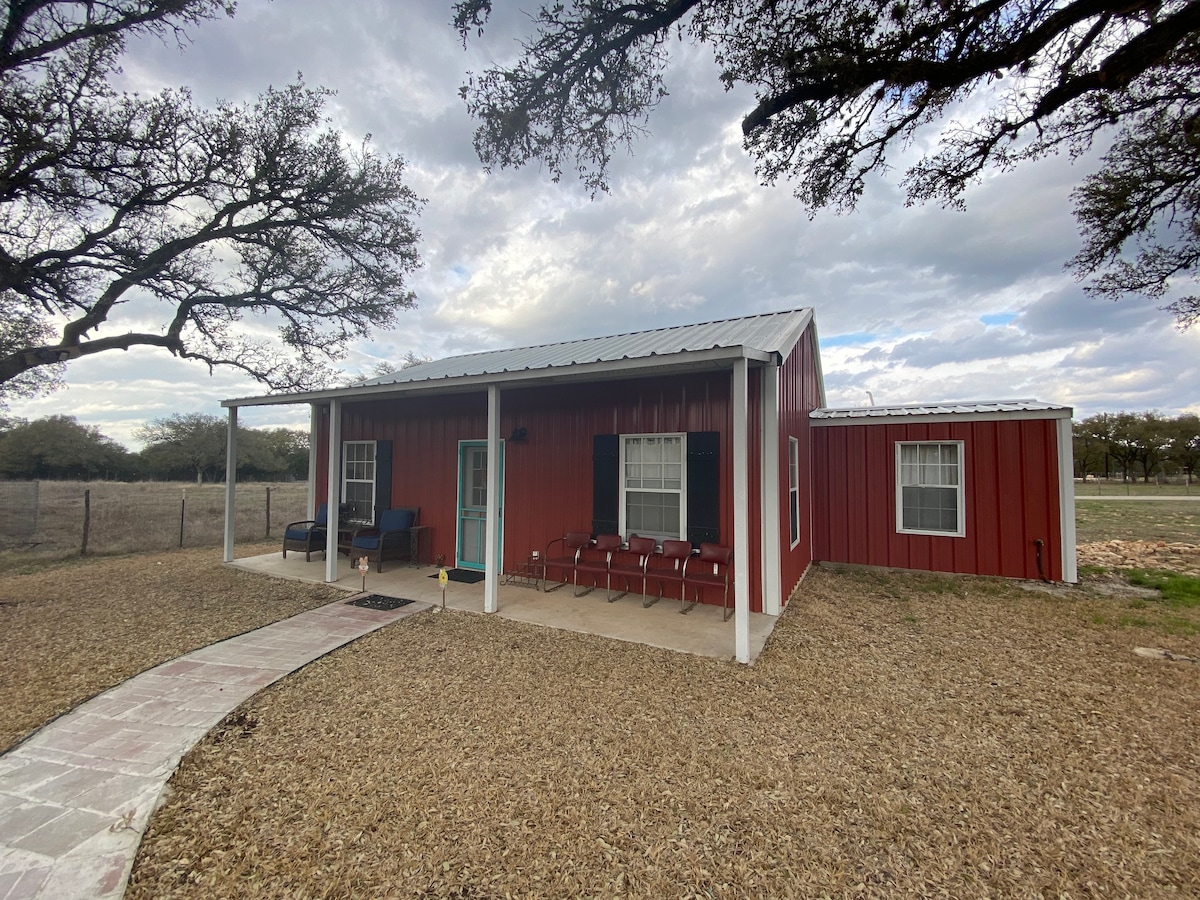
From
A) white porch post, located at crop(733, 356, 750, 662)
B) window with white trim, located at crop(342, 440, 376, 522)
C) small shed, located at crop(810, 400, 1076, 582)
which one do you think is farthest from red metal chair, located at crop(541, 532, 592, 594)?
small shed, located at crop(810, 400, 1076, 582)

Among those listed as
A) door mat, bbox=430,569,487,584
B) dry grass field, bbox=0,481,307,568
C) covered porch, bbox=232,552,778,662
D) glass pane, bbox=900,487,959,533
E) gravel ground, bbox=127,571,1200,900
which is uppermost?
glass pane, bbox=900,487,959,533

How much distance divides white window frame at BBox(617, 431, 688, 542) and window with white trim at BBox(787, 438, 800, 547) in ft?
4.35

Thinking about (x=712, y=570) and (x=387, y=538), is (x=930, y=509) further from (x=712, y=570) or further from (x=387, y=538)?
(x=387, y=538)

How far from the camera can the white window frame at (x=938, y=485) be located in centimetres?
720

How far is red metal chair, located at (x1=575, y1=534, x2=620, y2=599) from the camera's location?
6035 mm

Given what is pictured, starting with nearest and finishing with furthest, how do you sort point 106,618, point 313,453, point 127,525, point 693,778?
point 693,778, point 106,618, point 313,453, point 127,525

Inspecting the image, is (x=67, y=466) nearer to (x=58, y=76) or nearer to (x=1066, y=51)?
(x=58, y=76)

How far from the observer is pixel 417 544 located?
25.3 ft

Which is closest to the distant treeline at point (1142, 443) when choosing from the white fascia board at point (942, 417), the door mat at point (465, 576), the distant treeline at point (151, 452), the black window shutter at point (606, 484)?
the white fascia board at point (942, 417)

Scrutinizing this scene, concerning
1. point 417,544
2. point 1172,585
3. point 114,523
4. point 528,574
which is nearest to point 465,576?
point 528,574

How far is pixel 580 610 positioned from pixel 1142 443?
180 feet

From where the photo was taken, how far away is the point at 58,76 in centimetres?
650

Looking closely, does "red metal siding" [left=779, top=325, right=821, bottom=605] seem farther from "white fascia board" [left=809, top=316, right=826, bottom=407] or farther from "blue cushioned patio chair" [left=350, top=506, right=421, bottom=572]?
"blue cushioned patio chair" [left=350, top=506, right=421, bottom=572]

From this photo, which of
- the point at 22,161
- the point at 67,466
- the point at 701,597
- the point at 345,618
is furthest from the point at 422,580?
the point at 67,466
